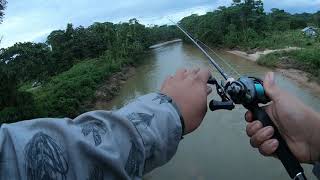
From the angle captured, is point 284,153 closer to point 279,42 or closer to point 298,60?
point 298,60

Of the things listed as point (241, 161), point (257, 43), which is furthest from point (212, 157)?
point (257, 43)

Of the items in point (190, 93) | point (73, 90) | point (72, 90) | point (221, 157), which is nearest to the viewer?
point (190, 93)

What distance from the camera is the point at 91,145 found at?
0.62 m

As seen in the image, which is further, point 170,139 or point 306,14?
point 306,14

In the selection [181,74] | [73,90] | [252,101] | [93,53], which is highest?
[181,74]

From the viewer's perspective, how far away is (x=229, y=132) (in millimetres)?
11141

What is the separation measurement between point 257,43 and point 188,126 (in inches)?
1174

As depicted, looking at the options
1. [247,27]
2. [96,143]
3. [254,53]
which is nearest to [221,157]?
[96,143]

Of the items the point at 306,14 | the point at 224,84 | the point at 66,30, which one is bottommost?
the point at 306,14

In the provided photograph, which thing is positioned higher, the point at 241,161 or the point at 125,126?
the point at 125,126

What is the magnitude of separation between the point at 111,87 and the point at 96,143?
787 inches

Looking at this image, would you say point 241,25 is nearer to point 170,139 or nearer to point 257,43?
point 257,43

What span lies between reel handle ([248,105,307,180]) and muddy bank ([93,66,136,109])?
16549 millimetres

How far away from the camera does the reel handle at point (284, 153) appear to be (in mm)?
968
